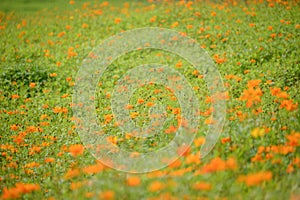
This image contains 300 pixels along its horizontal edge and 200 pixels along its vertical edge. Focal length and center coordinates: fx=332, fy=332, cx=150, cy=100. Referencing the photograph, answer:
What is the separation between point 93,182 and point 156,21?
7324 mm

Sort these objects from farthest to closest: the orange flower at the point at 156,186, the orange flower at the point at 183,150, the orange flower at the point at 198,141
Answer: the orange flower at the point at 183,150, the orange flower at the point at 198,141, the orange flower at the point at 156,186

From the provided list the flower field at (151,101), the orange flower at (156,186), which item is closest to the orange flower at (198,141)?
the flower field at (151,101)

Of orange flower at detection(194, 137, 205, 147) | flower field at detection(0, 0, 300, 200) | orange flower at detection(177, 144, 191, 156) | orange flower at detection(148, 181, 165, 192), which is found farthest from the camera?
orange flower at detection(177, 144, 191, 156)

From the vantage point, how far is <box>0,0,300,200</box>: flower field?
3.02 m

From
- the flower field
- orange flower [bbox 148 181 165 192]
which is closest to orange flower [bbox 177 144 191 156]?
the flower field

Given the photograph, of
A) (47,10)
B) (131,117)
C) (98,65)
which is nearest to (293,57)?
(131,117)

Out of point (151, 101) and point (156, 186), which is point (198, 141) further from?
point (151, 101)

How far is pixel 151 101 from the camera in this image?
5734 millimetres

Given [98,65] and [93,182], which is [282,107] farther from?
[98,65]

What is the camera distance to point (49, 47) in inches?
369

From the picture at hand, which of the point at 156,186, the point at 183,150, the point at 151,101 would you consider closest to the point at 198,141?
the point at 183,150

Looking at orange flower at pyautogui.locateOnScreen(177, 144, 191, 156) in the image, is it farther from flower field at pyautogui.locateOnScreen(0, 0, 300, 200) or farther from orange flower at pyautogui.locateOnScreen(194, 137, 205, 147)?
Answer: orange flower at pyautogui.locateOnScreen(194, 137, 205, 147)

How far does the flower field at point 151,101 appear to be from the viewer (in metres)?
3.02

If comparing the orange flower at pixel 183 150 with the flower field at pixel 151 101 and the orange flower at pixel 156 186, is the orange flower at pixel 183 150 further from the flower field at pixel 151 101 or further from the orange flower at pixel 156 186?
the orange flower at pixel 156 186
